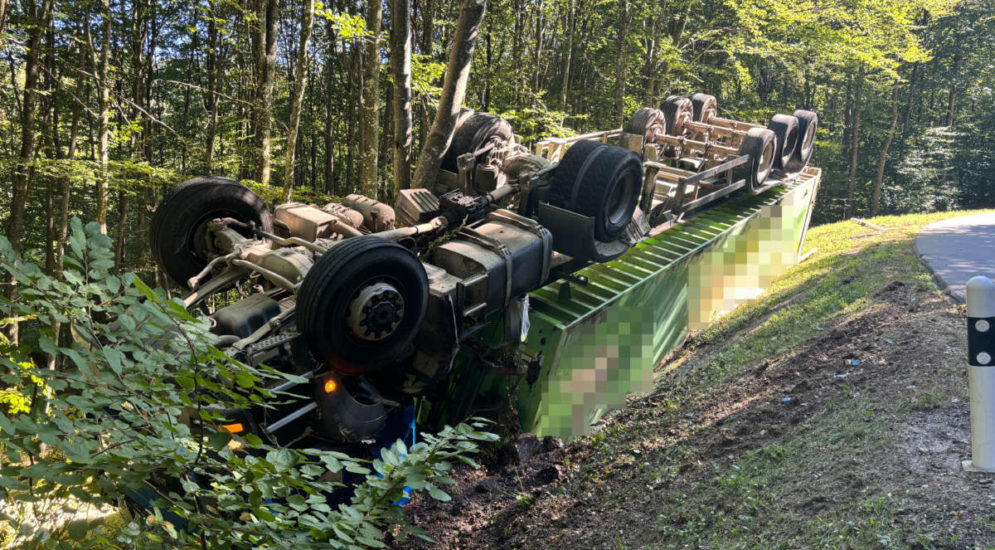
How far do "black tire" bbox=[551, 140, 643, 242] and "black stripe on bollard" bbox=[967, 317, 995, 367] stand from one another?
3.27 m

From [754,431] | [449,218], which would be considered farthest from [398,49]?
[754,431]

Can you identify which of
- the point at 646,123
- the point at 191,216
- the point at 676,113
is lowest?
the point at 191,216

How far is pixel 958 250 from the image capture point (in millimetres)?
8383

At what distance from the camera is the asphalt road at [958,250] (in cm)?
686

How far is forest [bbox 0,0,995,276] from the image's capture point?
35.0 feet

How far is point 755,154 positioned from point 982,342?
23.5ft

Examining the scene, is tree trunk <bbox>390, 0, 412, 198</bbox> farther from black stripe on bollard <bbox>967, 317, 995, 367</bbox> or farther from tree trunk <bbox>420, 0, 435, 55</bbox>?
tree trunk <bbox>420, 0, 435, 55</bbox>

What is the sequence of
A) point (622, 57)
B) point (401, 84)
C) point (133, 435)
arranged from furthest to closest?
point (622, 57) < point (401, 84) < point (133, 435)

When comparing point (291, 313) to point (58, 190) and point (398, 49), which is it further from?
point (58, 190)

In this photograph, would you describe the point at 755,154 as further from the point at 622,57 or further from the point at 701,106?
the point at 622,57

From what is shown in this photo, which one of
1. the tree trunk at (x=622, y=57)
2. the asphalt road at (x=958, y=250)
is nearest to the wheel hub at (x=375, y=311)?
the asphalt road at (x=958, y=250)

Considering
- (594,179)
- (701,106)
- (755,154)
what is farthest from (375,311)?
(701,106)

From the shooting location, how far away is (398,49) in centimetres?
703

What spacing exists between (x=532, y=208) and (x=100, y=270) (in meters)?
4.92
